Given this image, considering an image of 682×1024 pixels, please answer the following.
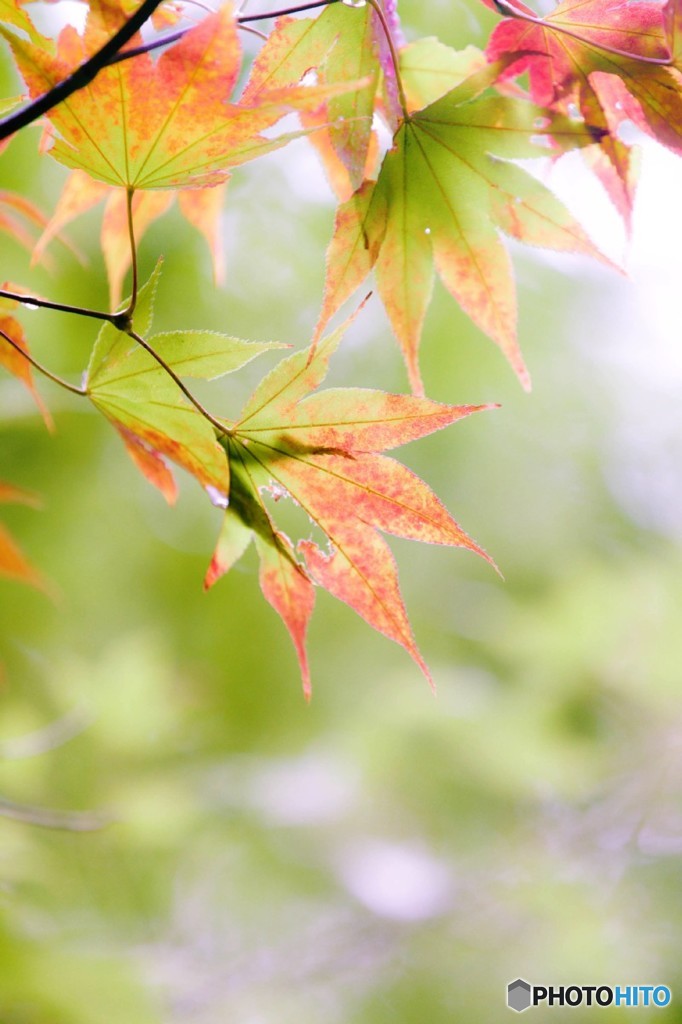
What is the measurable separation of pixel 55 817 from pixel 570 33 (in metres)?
0.89

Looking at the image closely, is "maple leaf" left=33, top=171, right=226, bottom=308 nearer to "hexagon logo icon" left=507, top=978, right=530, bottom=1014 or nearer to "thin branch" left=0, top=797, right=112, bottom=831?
"thin branch" left=0, top=797, right=112, bottom=831

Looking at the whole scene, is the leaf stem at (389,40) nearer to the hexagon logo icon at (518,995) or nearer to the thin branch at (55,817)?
the thin branch at (55,817)

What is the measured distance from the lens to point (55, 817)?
34.3 inches

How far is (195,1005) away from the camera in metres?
1.11

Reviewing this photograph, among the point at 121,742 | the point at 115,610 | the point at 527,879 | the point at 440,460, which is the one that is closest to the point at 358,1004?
the point at 527,879

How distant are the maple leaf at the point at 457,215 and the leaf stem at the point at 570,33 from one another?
3 centimetres

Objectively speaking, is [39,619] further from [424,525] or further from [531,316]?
[424,525]

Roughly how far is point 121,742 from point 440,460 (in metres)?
1.09

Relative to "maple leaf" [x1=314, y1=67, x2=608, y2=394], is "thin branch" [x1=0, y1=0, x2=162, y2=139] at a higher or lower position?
lower

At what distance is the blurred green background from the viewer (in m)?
1.19

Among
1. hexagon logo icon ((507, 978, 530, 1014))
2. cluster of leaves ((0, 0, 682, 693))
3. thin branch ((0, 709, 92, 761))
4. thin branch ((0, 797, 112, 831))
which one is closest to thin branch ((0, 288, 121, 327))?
cluster of leaves ((0, 0, 682, 693))

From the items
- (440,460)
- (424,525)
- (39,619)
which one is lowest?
(424,525)

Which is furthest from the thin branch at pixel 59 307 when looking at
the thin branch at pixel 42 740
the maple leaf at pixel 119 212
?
the thin branch at pixel 42 740

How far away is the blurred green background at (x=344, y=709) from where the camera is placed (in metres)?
1.19
